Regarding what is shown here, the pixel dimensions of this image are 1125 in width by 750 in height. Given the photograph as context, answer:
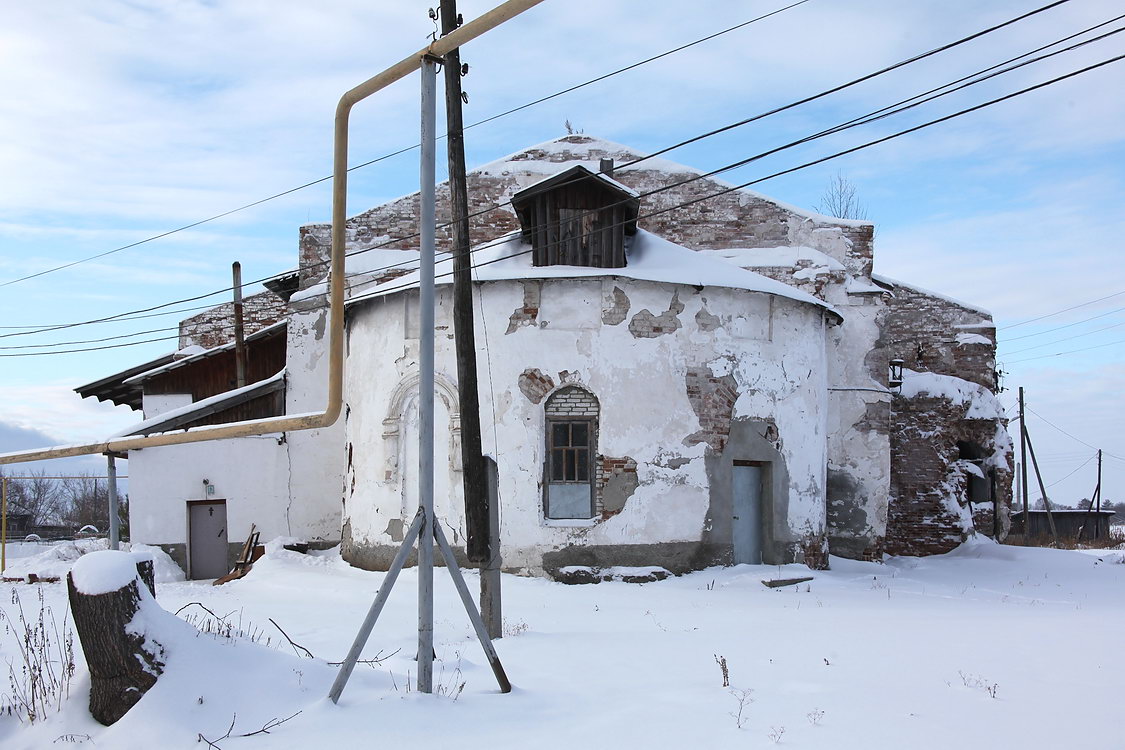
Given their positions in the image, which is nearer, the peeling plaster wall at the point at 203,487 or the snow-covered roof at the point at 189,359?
the peeling plaster wall at the point at 203,487

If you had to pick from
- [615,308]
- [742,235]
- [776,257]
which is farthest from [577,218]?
[776,257]

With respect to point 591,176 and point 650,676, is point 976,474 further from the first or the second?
point 650,676

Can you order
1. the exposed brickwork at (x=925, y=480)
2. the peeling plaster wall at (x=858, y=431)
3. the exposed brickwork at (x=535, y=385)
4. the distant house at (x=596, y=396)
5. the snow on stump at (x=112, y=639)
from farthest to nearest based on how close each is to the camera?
the exposed brickwork at (x=925, y=480) → the peeling plaster wall at (x=858, y=431) → the exposed brickwork at (x=535, y=385) → the distant house at (x=596, y=396) → the snow on stump at (x=112, y=639)

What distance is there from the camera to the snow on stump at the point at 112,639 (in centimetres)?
509

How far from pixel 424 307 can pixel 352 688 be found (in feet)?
8.35

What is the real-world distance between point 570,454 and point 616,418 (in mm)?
930

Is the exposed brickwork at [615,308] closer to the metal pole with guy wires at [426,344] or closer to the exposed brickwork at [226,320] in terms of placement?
the metal pole with guy wires at [426,344]

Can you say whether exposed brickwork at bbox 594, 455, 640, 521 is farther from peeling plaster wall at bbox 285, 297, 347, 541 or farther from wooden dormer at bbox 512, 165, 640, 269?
peeling plaster wall at bbox 285, 297, 347, 541

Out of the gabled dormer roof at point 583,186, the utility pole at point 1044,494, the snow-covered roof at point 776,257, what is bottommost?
the utility pole at point 1044,494

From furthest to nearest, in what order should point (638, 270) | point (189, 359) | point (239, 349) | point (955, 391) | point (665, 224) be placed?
1. point (955, 391)
2. point (189, 359)
3. point (239, 349)
4. point (665, 224)
5. point (638, 270)

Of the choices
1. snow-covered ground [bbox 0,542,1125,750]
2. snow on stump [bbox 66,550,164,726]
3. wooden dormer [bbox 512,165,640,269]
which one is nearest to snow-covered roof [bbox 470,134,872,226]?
wooden dormer [bbox 512,165,640,269]

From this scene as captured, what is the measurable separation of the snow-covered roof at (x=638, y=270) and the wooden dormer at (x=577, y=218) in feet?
0.83

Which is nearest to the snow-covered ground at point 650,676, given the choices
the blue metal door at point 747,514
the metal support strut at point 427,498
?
the metal support strut at point 427,498

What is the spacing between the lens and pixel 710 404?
47.7 feet
